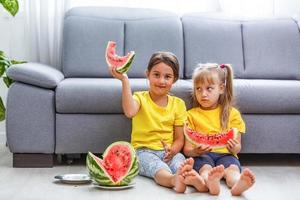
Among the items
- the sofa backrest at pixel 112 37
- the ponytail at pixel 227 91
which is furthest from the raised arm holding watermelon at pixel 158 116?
the sofa backrest at pixel 112 37

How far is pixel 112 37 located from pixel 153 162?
1434mm

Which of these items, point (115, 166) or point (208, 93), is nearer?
point (115, 166)

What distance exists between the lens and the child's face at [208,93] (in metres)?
3.34

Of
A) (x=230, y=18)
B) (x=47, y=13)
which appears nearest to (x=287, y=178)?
(x=230, y=18)

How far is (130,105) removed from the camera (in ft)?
10.7

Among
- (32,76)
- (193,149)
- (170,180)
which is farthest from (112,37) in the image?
(170,180)

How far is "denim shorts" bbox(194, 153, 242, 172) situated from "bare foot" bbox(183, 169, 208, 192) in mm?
309

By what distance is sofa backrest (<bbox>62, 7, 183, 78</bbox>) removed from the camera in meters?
4.17

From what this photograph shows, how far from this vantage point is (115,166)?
116 inches

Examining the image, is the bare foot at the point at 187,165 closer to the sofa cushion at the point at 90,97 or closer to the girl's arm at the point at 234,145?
the girl's arm at the point at 234,145

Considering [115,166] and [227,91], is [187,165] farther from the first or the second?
[227,91]

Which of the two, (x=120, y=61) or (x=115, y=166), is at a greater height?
(x=120, y=61)

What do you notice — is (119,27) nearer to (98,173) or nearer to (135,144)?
(135,144)

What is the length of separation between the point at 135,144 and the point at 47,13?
169 cm
